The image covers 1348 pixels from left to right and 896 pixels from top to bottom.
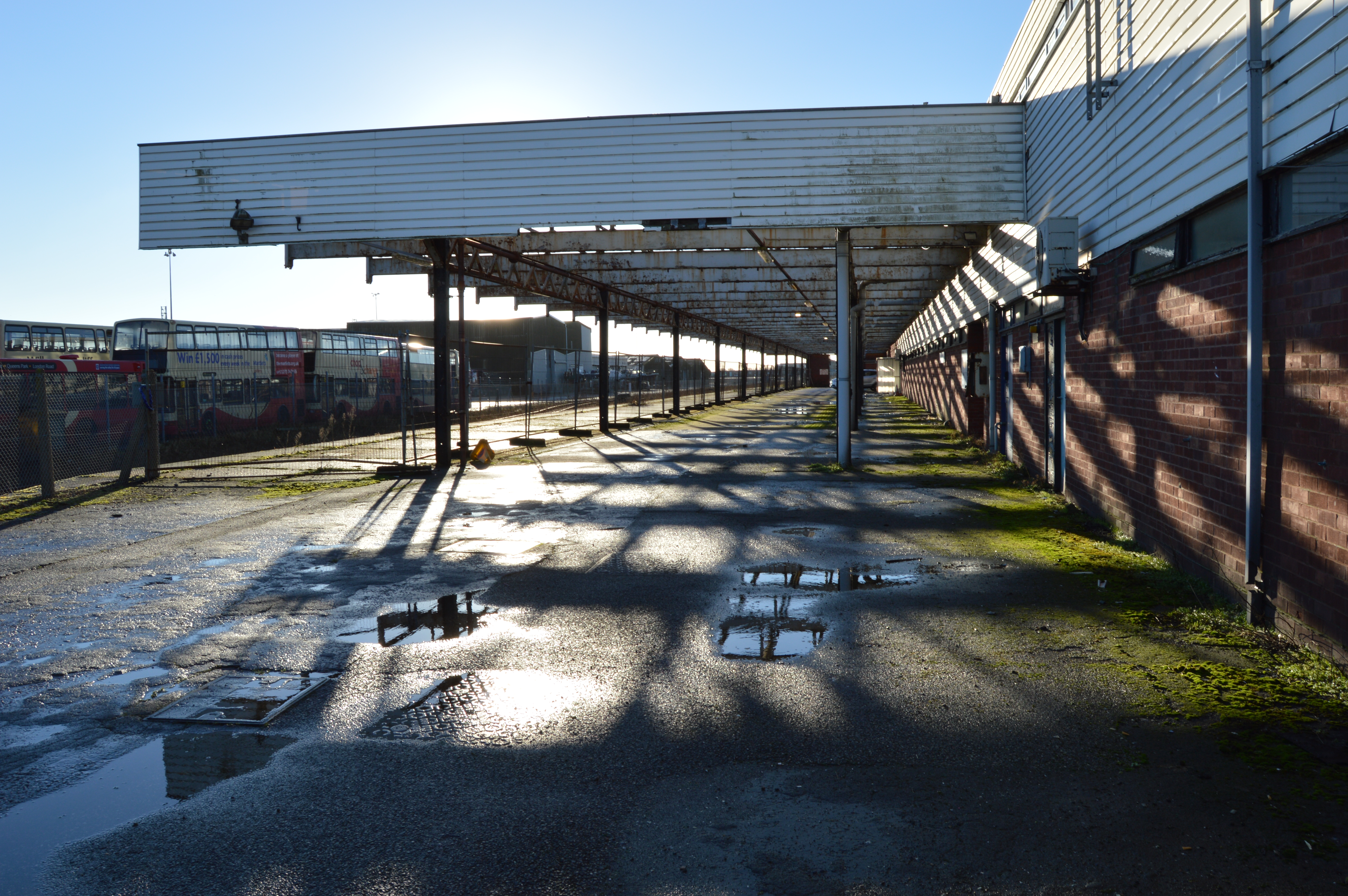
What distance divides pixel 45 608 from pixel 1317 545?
29.5 ft

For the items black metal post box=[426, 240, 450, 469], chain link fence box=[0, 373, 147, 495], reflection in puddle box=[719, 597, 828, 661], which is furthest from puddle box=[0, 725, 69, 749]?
black metal post box=[426, 240, 450, 469]

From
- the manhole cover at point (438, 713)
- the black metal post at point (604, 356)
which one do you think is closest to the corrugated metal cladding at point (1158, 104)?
the manhole cover at point (438, 713)

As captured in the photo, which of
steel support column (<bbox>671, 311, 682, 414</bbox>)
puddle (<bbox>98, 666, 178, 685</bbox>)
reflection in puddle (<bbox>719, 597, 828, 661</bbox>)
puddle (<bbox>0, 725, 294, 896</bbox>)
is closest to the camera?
puddle (<bbox>0, 725, 294, 896</bbox>)

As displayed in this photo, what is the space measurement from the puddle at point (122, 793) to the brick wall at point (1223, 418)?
5933 mm

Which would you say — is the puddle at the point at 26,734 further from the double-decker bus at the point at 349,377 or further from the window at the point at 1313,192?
the double-decker bus at the point at 349,377

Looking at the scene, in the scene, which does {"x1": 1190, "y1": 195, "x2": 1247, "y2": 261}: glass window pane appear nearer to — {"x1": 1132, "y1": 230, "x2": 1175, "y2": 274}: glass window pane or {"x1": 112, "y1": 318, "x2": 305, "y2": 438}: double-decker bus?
{"x1": 1132, "y1": 230, "x2": 1175, "y2": 274}: glass window pane

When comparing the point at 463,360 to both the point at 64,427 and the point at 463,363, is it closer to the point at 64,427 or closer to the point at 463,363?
the point at 463,363

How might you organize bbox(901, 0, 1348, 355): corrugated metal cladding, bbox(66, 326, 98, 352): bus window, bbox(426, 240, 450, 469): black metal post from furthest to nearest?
bbox(66, 326, 98, 352): bus window → bbox(426, 240, 450, 469): black metal post → bbox(901, 0, 1348, 355): corrugated metal cladding

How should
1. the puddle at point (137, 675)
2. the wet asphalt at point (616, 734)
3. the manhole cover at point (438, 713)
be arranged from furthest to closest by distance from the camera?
the puddle at point (137, 675), the manhole cover at point (438, 713), the wet asphalt at point (616, 734)

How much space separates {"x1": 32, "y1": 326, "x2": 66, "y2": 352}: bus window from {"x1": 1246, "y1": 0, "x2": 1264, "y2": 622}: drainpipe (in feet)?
110

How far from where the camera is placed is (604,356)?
3045cm

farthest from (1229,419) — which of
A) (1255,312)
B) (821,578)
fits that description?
(821,578)

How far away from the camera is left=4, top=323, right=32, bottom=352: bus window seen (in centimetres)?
2831

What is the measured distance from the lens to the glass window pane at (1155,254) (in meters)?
8.09
